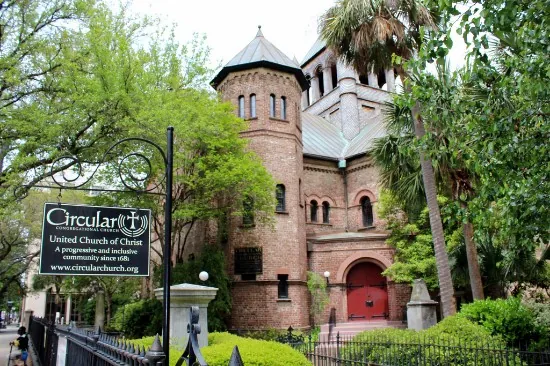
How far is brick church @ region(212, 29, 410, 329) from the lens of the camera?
22.1 m

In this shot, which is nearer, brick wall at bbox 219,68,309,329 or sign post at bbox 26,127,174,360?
sign post at bbox 26,127,174,360

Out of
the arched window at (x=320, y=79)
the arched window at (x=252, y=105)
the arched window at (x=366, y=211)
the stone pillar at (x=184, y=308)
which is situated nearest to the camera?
the stone pillar at (x=184, y=308)

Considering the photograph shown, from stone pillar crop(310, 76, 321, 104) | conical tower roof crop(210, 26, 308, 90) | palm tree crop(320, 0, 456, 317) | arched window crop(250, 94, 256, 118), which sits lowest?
palm tree crop(320, 0, 456, 317)

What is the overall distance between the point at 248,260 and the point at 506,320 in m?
12.1

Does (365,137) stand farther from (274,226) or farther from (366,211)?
(274,226)

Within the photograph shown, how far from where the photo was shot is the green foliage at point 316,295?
23.5 meters

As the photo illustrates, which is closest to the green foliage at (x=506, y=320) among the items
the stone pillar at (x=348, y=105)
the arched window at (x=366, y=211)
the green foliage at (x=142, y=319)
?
the green foliage at (x=142, y=319)

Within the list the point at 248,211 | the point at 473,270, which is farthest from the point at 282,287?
the point at 473,270

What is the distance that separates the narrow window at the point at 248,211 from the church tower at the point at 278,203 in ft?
0.16

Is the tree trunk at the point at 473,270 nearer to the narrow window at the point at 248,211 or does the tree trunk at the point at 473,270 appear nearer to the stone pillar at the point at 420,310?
the stone pillar at the point at 420,310

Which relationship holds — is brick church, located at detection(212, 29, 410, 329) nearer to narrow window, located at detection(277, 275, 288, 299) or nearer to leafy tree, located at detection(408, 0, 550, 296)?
narrow window, located at detection(277, 275, 288, 299)

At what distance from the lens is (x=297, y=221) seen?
23.5 meters

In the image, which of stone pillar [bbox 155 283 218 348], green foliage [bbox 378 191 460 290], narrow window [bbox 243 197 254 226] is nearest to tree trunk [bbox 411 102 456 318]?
green foliage [bbox 378 191 460 290]

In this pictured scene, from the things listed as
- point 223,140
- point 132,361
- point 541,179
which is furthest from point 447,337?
point 223,140
